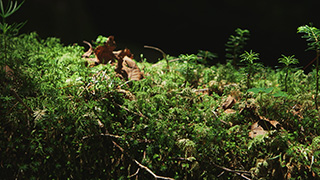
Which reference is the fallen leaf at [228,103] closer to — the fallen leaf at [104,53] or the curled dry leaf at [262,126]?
the curled dry leaf at [262,126]

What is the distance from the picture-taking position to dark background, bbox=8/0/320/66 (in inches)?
199

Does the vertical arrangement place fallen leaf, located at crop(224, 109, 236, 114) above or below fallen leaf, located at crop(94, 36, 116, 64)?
below

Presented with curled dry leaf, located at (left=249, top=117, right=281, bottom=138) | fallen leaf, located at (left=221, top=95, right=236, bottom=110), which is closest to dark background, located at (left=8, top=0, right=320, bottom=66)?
fallen leaf, located at (left=221, top=95, right=236, bottom=110)

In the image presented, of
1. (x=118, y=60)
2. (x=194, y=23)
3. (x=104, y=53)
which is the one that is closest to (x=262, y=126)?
(x=118, y=60)

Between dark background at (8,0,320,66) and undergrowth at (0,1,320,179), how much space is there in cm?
258

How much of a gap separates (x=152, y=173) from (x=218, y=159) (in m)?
0.47

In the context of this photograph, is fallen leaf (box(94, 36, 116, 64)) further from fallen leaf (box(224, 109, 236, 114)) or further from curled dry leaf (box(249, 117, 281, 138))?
curled dry leaf (box(249, 117, 281, 138))

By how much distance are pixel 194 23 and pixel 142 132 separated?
371 cm

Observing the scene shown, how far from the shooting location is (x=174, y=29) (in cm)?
540

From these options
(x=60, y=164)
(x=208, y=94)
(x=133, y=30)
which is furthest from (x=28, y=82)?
(x=133, y=30)

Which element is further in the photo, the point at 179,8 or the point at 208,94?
the point at 179,8

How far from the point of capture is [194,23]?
5316 millimetres

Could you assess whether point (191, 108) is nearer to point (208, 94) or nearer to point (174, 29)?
point (208, 94)

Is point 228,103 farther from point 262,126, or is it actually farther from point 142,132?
point 142,132
